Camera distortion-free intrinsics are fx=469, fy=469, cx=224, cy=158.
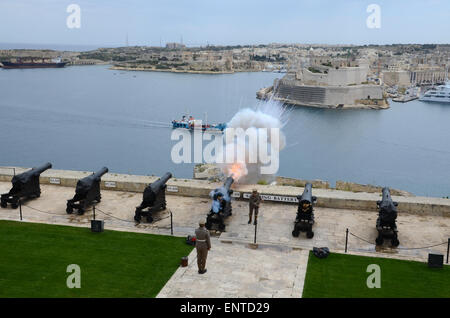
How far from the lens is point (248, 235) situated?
10.1 meters

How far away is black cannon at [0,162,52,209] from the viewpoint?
1177cm

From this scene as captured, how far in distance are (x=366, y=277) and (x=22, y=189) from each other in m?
8.67

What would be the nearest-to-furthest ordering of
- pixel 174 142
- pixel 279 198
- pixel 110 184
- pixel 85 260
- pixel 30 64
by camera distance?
pixel 85 260
pixel 279 198
pixel 110 184
pixel 174 142
pixel 30 64

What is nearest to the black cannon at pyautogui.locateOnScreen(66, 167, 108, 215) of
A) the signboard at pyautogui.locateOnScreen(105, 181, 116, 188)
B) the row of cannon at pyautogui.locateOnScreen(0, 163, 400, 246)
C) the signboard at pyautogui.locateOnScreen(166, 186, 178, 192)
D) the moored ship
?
the row of cannon at pyautogui.locateOnScreen(0, 163, 400, 246)

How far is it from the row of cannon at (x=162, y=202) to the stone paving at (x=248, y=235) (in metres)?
0.21

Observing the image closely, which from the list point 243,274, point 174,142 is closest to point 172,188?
point 243,274

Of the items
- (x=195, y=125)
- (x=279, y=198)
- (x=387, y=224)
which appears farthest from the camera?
(x=195, y=125)

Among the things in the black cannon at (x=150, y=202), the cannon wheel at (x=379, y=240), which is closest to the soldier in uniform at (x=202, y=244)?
the black cannon at (x=150, y=202)

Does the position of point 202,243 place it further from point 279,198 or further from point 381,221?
point 279,198

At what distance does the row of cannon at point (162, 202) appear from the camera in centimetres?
955

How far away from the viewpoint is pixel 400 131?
64062 millimetres
